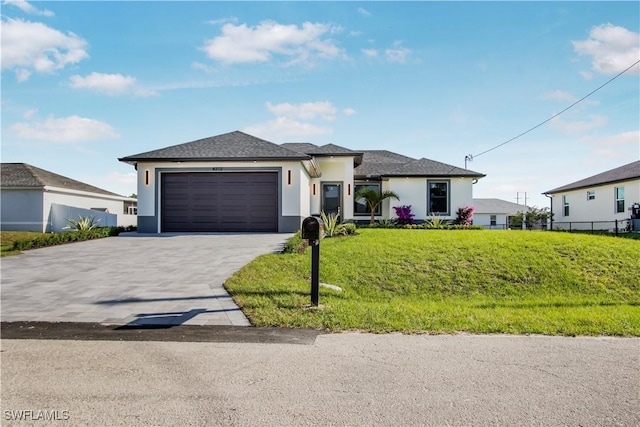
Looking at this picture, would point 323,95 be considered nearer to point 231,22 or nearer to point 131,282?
point 231,22

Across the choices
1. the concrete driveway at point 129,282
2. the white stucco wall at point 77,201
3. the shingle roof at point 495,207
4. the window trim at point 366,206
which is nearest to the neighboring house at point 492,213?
the shingle roof at point 495,207

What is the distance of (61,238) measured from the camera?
44.0 feet

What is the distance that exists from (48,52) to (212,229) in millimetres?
8420

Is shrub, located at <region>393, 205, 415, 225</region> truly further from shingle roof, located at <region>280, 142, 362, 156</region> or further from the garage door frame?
the garage door frame

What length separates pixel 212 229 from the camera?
16.3 m

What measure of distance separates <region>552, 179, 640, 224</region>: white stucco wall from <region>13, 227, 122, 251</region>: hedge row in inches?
1042

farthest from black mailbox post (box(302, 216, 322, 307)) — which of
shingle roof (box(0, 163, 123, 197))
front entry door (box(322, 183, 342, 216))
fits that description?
shingle roof (box(0, 163, 123, 197))

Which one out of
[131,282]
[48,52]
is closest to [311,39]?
[48,52]

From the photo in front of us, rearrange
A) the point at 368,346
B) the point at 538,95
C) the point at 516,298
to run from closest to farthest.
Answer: the point at 368,346, the point at 516,298, the point at 538,95

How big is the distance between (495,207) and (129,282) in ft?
164

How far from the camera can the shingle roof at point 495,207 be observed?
1870 inches

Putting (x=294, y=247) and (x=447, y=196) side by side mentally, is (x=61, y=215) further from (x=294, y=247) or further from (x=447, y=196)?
(x=447, y=196)

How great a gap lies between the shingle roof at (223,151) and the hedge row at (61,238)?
3.25 meters

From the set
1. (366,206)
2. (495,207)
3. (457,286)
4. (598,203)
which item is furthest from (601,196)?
(495,207)
